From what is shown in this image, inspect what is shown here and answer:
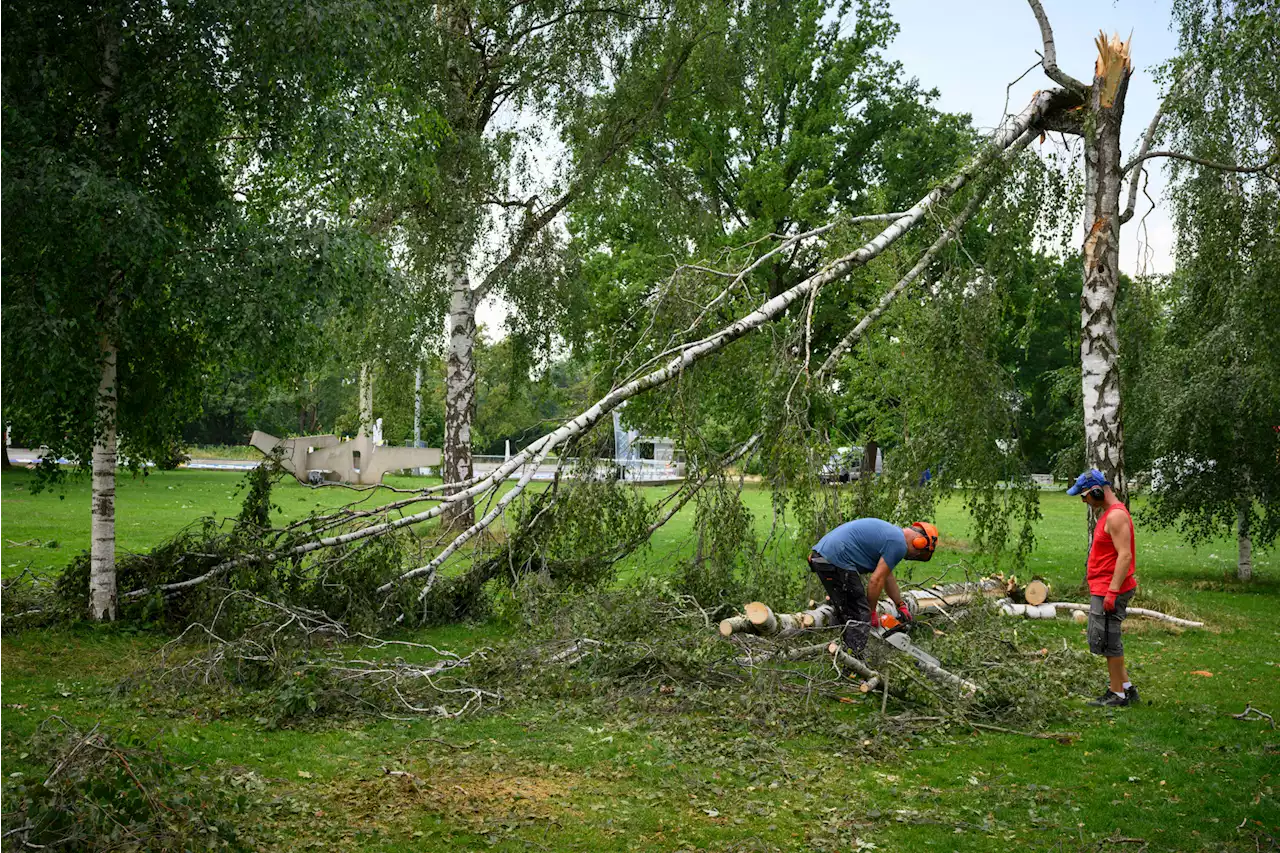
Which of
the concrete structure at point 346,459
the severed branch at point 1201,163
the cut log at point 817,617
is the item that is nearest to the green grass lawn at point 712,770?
the cut log at point 817,617

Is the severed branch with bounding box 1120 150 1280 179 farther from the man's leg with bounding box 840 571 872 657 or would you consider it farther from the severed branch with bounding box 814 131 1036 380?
the man's leg with bounding box 840 571 872 657

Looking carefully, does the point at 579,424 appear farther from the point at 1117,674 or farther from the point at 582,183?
the point at 582,183

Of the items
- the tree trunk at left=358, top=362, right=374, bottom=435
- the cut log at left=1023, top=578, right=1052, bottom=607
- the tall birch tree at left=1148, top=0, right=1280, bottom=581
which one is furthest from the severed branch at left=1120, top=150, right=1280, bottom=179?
the tree trunk at left=358, top=362, right=374, bottom=435

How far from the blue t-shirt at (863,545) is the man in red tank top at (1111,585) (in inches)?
56.4

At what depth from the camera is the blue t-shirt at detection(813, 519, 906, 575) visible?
311 inches

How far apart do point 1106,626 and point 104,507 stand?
857 centimetres

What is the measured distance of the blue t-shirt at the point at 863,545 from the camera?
7.89 meters

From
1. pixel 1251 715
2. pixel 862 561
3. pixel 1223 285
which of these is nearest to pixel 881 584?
pixel 862 561

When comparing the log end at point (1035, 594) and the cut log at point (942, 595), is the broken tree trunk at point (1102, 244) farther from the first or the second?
the cut log at point (942, 595)

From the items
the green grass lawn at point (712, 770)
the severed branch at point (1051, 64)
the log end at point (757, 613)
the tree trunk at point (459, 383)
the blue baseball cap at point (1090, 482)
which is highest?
the severed branch at point (1051, 64)

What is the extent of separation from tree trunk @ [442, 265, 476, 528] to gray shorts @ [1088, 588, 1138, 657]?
33.8ft

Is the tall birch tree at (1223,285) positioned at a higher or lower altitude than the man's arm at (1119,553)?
higher

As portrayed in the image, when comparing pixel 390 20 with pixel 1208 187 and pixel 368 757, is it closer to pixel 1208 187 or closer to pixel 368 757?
pixel 368 757

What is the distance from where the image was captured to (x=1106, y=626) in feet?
24.8
